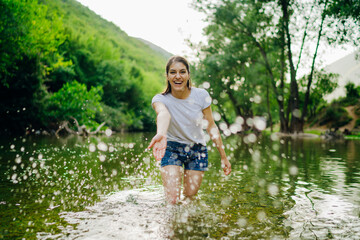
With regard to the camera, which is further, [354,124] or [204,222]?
[354,124]

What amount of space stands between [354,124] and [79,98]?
1235 inches

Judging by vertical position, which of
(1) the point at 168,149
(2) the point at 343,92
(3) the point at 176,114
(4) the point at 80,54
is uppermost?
(4) the point at 80,54

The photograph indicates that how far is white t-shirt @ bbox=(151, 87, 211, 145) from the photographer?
13.6ft

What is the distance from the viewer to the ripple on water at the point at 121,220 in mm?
3056

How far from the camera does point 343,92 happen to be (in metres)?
46.1

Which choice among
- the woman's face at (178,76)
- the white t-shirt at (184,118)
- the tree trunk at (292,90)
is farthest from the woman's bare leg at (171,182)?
the tree trunk at (292,90)

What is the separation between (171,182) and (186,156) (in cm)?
46

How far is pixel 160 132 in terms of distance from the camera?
3354 millimetres

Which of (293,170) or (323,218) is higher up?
(323,218)

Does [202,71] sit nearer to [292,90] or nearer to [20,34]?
[292,90]

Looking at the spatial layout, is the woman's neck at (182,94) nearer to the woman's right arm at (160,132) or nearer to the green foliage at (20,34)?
the woman's right arm at (160,132)

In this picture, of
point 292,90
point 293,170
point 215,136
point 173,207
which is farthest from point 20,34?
point 292,90

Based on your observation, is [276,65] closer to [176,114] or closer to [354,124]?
[354,124]

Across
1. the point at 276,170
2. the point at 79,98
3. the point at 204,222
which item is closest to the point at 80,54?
the point at 79,98
